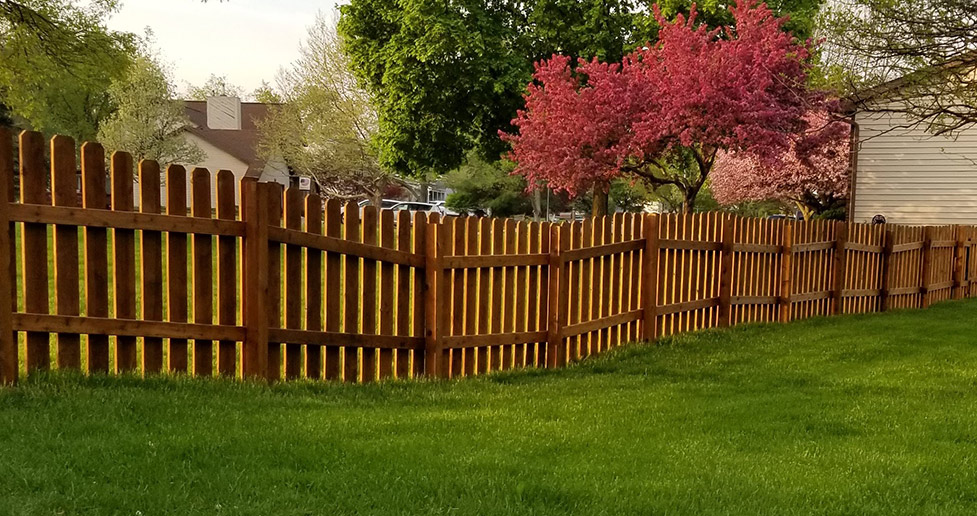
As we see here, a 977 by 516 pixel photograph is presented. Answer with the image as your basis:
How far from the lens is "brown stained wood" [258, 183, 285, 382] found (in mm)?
5060

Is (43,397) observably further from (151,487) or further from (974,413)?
(974,413)

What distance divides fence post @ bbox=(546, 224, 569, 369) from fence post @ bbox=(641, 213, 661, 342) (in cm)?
141

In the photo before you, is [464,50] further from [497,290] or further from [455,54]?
[497,290]

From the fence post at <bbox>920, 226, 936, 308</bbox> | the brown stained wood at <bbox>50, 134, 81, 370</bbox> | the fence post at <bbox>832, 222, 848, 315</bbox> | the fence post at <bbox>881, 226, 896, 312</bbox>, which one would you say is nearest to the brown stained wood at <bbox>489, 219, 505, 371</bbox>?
the brown stained wood at <bbox>50, 134, 81, 370</bbox>

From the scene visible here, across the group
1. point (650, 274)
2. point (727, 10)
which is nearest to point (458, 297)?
point (650, 274)

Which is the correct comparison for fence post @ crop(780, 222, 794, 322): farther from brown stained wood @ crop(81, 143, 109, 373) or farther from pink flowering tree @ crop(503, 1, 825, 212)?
brown stained wood @ crop(81, 143, 109, 373)

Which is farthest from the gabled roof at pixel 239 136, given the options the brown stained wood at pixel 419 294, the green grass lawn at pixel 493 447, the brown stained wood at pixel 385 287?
the green grass lawn at pixel 493 447

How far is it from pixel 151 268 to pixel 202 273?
31cm

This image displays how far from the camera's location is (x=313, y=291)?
5.43 meters

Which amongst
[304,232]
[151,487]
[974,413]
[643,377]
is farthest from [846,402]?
[151,487]

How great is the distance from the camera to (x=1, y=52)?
73.9ft

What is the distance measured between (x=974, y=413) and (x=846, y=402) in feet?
2.74

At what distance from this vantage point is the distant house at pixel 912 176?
18953mm

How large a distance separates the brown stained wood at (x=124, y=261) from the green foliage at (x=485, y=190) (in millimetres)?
41048
